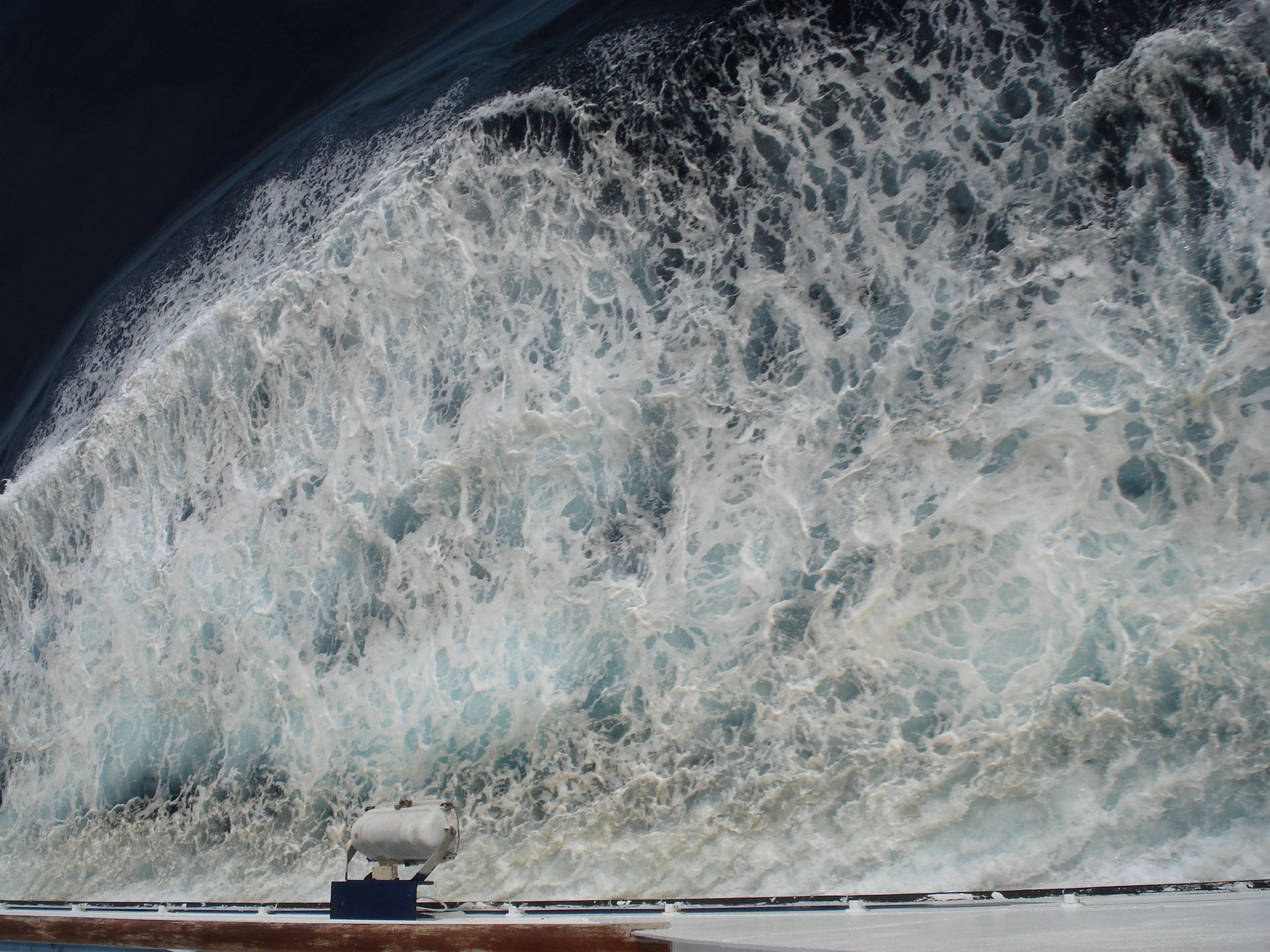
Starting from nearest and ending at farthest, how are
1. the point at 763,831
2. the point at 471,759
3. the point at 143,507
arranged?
the point at 763,831
the point at 471,759
the point at 143,507

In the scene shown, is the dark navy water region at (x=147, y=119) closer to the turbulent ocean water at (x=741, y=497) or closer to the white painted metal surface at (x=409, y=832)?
the turbulent ocean water at (x=741, y=497)

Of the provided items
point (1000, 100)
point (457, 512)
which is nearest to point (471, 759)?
point (457, 512)

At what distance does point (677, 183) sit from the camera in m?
4.52

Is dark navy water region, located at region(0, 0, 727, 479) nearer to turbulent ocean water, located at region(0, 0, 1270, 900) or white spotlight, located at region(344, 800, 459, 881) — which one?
turbulent ocean water, located at region(0, 0, 1270, 900)

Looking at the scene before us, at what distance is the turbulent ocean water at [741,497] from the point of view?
3.63m

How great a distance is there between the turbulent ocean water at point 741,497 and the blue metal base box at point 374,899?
0.84m

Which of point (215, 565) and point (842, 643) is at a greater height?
point (215, 565)

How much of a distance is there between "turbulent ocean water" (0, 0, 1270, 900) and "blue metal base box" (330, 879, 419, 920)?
839 millimetres

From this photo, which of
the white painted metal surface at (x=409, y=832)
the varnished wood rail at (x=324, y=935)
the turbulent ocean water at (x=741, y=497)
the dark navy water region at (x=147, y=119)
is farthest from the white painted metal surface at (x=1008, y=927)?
the dark navy water region at (x=147, y=119)

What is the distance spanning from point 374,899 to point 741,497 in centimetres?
273

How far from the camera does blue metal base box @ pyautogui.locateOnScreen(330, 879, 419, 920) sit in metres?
3.44

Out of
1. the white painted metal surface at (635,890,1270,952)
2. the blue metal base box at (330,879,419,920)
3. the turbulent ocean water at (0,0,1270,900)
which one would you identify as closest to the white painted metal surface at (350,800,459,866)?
the blue metal base box at (330,879,419,920)

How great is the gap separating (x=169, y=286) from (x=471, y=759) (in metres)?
5.16

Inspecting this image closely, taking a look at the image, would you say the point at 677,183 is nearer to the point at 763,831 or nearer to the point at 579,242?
the point at 579,242
